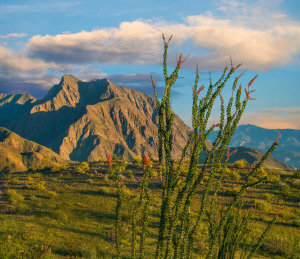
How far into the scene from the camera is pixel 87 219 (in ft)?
44.2

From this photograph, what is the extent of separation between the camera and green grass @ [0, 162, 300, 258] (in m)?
9.78

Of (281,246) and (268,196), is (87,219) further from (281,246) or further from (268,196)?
(268,196)

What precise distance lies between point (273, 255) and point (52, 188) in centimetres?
1797

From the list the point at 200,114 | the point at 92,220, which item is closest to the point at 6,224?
the point at 92,220

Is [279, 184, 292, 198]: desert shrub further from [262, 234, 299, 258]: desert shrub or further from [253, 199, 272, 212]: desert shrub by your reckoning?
[262, 234, 299, 258]: desert shrub

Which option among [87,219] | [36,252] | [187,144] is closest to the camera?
[187,144]

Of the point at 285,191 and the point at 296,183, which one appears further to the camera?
the point at 296,183

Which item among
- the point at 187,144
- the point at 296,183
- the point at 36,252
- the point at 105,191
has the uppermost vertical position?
the point at 187,144

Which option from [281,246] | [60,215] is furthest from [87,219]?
[281,246]

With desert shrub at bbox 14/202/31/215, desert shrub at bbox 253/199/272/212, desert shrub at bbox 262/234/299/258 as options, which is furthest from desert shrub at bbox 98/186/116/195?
desert shrub at bbox 262/234/299/258

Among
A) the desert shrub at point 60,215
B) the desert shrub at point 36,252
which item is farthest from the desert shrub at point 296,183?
the desert shrub at point 36,252

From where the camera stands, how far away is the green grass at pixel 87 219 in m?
9.78

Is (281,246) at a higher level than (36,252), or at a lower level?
lower

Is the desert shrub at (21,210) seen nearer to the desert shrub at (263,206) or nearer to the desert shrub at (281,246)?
the desert shrub at (281,246)
